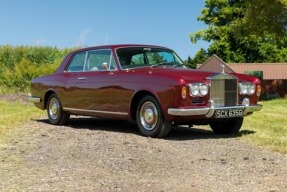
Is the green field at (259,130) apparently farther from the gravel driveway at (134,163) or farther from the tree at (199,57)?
the tree at (199,57)

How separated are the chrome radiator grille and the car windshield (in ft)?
4.18

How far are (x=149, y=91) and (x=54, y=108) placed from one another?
3284 millimetres

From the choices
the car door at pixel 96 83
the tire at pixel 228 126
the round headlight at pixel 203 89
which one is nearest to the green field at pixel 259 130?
the tire at pixel 228 126

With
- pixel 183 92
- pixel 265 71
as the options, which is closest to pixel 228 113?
pixel 183 92

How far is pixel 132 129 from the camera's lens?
33.8 ft

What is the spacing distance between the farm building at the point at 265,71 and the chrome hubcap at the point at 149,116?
111 feet

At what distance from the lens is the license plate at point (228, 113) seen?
28.9 ft

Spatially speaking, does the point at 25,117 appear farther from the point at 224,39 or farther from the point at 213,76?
the point at 224,39

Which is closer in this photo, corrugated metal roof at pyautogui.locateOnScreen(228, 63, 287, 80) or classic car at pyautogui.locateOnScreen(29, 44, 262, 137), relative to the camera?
classic car at pyautogui.locateOnScreen(29, 44, 262, 137)

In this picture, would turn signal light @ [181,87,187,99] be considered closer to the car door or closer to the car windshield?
the car windshield

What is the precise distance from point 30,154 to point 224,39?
51909mm

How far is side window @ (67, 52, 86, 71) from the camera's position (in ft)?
35.7

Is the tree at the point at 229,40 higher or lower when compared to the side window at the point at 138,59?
higher

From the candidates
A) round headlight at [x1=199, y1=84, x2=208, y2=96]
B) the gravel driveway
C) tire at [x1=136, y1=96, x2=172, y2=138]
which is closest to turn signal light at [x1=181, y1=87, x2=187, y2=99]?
round headlight at [x1=199, y1=84, x2=208, y2=96]
